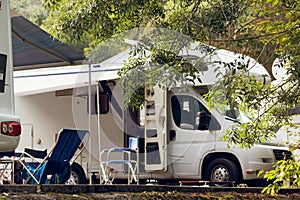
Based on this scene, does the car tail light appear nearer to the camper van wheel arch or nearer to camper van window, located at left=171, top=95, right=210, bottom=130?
camper van window, located at left=171, top=95, right=210, bottom=130

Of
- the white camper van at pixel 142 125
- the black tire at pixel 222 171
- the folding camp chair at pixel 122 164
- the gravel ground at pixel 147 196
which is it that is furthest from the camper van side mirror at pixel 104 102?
the gravel ground at pixel 147 196

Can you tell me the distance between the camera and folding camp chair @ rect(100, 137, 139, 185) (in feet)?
40.9

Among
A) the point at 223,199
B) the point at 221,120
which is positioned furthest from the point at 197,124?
the point at 223,199

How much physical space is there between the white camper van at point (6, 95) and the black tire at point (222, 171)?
6.45m

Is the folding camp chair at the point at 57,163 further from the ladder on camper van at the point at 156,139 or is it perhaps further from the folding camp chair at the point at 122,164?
the ladder on camper van at the point at 156,139

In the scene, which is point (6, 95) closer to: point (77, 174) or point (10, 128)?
point (10, 128)

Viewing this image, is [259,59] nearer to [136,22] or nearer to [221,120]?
[136,22]

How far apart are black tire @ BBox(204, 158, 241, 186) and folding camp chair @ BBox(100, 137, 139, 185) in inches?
50.7

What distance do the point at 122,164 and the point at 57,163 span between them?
104 inches

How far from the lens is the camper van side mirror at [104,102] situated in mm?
13333

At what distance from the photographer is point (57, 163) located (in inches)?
409

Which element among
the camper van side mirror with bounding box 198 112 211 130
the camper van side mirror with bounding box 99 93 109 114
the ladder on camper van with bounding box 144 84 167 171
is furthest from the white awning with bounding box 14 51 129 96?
the camper van side mirror with bounding box 198 112 211 130

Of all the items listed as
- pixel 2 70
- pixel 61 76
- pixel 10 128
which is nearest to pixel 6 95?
pixel 2 70

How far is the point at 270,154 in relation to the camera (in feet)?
41.8
